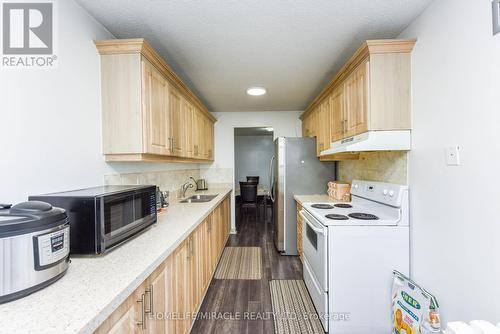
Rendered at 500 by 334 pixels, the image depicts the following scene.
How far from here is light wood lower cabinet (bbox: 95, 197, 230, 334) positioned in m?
0.91

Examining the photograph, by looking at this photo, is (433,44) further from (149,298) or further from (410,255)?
(149,298)

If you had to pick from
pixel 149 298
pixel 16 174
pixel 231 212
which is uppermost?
pixel 16 174

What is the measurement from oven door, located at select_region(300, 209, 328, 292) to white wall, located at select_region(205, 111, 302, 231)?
2315mm

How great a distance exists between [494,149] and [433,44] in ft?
2.79

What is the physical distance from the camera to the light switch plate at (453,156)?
1319 millimetres

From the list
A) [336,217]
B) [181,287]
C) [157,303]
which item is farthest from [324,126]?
[157,303]

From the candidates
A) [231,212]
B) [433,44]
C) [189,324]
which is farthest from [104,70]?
[231,212]

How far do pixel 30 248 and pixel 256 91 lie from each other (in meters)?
2.87

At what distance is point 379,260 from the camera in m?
1.72

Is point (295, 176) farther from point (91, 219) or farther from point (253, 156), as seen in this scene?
point (253, 156)

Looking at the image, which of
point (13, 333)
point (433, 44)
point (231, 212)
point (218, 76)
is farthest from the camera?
point (231, 212)

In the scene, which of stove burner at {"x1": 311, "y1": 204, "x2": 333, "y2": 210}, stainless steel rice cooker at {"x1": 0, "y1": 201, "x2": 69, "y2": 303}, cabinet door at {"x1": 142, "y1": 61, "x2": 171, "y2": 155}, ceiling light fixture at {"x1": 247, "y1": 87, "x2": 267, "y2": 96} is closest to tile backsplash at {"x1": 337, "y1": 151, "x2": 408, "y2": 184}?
stove burner at {"x1": 311, "y1": 204, "x2": 333, "y2": 210}

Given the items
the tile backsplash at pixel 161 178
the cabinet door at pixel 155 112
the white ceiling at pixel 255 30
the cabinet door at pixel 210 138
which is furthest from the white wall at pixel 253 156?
the cabinet door at pixel 155 112

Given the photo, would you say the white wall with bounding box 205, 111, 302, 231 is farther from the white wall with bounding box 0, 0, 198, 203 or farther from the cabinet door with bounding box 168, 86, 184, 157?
the white wall with bounding box 0, 0, 198, 203
